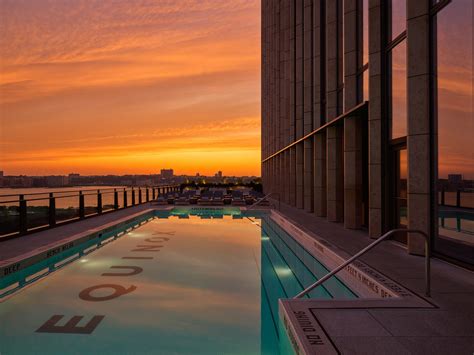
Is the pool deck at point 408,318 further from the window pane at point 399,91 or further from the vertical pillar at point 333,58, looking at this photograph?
the vertical pillar at point 333,58

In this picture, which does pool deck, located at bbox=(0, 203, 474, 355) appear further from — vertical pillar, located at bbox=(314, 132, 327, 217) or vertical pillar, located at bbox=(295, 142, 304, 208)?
vertical pillar, located at bbox=(295, 142, 304, 208)

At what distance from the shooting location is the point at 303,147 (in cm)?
2044

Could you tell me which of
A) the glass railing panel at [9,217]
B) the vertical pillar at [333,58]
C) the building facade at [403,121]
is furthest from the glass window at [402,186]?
the glass railing panel at [9,217]

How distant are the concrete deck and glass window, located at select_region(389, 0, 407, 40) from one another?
6.16m

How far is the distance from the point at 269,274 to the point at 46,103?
111 ft

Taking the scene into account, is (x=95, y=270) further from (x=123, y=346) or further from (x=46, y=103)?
(x=46, y=103)

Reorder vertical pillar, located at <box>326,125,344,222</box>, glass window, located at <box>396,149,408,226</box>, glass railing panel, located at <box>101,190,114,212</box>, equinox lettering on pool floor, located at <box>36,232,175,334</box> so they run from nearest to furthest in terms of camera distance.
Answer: equinox lettering on pool floor, located at <box>36,232,175,334</box>
glass window, located at <box>396,149,408,226</box>
vertical pillar, located at <box>326,125,344,222</box>
glass railing panel, located at <box>101,190,114,212</box>

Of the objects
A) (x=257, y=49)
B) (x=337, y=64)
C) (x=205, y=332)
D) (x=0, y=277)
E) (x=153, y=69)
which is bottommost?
(x=205, y=332)

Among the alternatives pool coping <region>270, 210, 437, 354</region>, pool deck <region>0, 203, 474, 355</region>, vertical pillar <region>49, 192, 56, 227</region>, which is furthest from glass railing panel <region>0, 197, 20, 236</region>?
pool deck <region>0, 203, 474, 355</region>

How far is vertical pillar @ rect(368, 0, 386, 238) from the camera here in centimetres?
961

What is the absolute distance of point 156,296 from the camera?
6.56m

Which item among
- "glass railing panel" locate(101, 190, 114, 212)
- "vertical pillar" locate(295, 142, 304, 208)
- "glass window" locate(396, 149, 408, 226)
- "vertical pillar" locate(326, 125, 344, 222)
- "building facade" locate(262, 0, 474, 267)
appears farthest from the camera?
"vertical pillar" locate(295, 142, 304, 208)

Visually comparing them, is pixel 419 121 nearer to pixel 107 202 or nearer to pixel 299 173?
pixel 299 173

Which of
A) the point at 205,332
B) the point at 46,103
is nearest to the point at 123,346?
the point at 205,332
